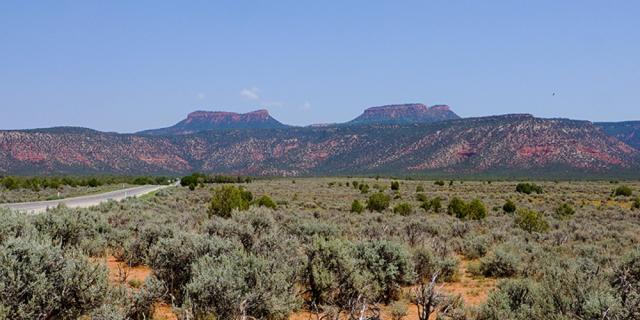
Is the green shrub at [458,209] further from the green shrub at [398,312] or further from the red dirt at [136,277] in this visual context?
the red dirt at [136,277]

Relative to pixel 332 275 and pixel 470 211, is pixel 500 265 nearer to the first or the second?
pixel 332 275

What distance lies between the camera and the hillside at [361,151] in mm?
114062

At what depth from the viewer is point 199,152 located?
159 meters

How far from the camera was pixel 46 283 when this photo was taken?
6.20 meters

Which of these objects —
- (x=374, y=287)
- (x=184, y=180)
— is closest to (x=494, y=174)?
A: (x=184, y=180)

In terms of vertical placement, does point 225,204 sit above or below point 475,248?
above

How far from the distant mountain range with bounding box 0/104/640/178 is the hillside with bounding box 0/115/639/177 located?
23 cm

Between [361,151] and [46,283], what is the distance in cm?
13325

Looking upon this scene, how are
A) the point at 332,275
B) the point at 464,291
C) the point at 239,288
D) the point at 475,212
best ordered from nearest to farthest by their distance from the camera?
1. the point at 239,288
2. the point at 332,275
3. the point at 464,291
4. the point at 475,212

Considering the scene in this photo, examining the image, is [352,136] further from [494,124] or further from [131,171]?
[131,171]

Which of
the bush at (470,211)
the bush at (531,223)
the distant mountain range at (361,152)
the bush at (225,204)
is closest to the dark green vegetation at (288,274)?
the bush at (531,223)

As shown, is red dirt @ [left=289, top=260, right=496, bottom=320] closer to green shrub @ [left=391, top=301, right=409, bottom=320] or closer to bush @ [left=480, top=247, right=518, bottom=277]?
green shrub @ [left=391, top=301, right=409, bottom=320]

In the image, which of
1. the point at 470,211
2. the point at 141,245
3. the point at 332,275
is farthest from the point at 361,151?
the point at 332,275

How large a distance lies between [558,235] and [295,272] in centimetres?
1164
